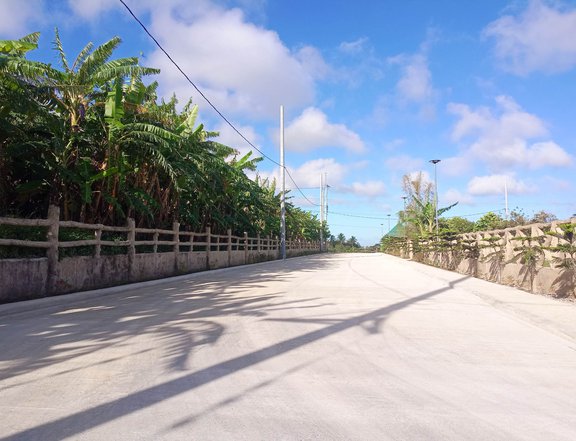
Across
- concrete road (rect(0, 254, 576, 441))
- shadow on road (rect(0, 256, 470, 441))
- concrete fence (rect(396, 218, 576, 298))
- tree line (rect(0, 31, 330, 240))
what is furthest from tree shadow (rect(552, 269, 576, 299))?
tree line (rect(0, 31, 330, 240))

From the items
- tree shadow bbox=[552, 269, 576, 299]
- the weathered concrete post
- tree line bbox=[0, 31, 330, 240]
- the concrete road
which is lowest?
the concrete road

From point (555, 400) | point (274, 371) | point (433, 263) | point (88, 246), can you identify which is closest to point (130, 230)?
point (88, 246)

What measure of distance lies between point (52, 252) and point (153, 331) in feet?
14.9

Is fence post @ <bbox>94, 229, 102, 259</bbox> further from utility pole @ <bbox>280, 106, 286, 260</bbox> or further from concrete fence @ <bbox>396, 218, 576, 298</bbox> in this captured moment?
utility pole @ <bbox>280, 106, 286, 260</bbox>

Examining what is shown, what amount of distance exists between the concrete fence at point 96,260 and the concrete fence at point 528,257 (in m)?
10.4

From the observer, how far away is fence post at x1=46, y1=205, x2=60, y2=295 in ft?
31.7

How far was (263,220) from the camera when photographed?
3472 cm

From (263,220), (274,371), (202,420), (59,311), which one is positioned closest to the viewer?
(202,420)

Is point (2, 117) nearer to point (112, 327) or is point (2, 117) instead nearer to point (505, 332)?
point (112, 327)

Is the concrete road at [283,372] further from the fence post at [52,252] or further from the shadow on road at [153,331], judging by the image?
the fence post at [52,252]

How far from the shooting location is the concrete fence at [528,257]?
10570 millimetres

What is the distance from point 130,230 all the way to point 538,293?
10751 mm

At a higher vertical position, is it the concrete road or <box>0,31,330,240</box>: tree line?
<box>0,31,330,240</box>: tree line

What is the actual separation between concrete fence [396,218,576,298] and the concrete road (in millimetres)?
2061
